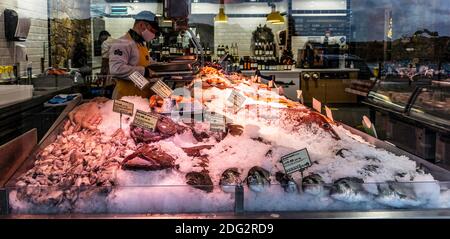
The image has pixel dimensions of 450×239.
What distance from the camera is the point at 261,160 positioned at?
2.36 m

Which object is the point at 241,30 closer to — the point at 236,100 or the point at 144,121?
the point at 236,100

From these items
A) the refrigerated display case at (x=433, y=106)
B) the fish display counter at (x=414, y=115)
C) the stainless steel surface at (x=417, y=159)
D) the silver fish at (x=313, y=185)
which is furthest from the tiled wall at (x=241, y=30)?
the silver fish at (x=313, y=185)

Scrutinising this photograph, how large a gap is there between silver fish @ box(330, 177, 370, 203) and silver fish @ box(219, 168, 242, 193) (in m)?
0.37

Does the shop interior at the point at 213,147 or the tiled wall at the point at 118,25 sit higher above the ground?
the tiled wall at the point at 118,25

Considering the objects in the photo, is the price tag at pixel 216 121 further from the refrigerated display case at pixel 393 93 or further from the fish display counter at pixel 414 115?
the refrigerated display case at pixel 393 93

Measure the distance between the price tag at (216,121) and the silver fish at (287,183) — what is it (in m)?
0.71

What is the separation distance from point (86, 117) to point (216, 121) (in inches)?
29.3

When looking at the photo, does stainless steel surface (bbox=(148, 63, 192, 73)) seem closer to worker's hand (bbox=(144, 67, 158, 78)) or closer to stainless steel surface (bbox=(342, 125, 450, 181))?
worker's hand (bbox=(144, 67, 158, 78))

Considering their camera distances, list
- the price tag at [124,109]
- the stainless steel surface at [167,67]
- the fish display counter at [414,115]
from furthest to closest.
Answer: the fish display counter at [414,115] < the stainless steel surface at [167,67] < the price tag at [124,109]

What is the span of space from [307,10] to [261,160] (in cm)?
1240

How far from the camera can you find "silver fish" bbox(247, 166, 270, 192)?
2076 mm

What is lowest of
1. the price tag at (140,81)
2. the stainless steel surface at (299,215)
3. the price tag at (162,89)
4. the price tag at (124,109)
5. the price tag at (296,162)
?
the stainless steel surface at (299,215)

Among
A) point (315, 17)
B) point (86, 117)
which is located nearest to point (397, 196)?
point (86, 117)

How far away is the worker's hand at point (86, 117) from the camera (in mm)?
2914
